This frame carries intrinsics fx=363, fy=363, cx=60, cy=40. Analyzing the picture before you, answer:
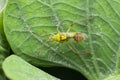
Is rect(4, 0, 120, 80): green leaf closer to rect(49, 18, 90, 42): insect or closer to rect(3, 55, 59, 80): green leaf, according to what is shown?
rect(49, 18, 90, 42): insect

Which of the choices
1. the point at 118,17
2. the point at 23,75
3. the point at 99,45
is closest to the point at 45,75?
the point at 23,75

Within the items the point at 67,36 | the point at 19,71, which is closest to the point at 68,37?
the point at 67,36

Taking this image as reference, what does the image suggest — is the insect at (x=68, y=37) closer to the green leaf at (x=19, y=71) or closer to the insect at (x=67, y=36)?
the insect at (x=67, y=36)

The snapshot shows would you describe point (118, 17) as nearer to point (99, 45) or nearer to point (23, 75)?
point (99, 45)

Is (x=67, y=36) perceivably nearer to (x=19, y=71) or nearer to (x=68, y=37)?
(x=68, y=37)

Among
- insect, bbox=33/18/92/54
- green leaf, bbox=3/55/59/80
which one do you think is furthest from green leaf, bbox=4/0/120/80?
green leaf, bbox=3/55/59/80

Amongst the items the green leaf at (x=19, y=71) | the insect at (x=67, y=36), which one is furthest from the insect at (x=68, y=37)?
the green leaf at (x=19, y=71)
